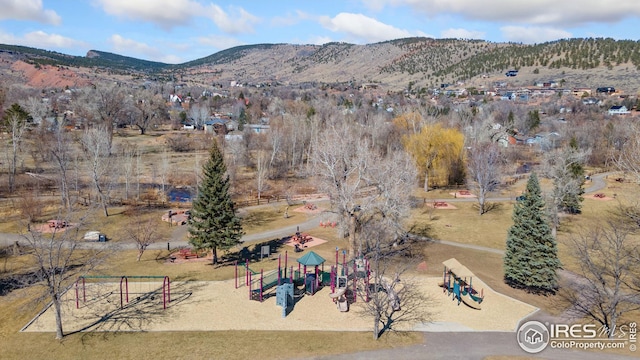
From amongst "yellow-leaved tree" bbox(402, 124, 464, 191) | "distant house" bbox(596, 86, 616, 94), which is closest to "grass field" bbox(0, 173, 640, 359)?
"yellow-leaved tree" bbox(402, 124, 464, 191)

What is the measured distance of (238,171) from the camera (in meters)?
67.5

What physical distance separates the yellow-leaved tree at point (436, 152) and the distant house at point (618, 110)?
292 ft

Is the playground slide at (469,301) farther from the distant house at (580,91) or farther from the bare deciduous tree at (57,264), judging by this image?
the distant house at (580,91)

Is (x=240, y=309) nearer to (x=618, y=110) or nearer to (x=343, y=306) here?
(x=343, y=306)

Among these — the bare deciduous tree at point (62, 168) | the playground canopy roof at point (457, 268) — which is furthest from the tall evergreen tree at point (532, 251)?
the bare deciduous tree at point (62, 168)

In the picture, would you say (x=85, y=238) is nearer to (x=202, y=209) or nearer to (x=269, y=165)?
(x=202, y=209)

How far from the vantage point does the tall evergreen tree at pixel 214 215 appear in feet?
90.7

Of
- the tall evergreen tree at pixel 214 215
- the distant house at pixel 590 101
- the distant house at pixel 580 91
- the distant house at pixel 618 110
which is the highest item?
the distant house at pixel 580 91

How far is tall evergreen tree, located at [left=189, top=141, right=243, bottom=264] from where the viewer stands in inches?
1088

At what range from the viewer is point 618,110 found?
121750 millimetres

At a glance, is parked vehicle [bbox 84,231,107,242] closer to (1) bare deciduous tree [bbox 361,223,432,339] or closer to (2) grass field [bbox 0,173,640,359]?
(2) grass field [bbox 0,173,640,359]

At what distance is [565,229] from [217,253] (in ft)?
101

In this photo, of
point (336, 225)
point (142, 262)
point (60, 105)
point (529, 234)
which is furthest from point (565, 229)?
point (60, 105)

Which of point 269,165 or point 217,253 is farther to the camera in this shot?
point 269,165
